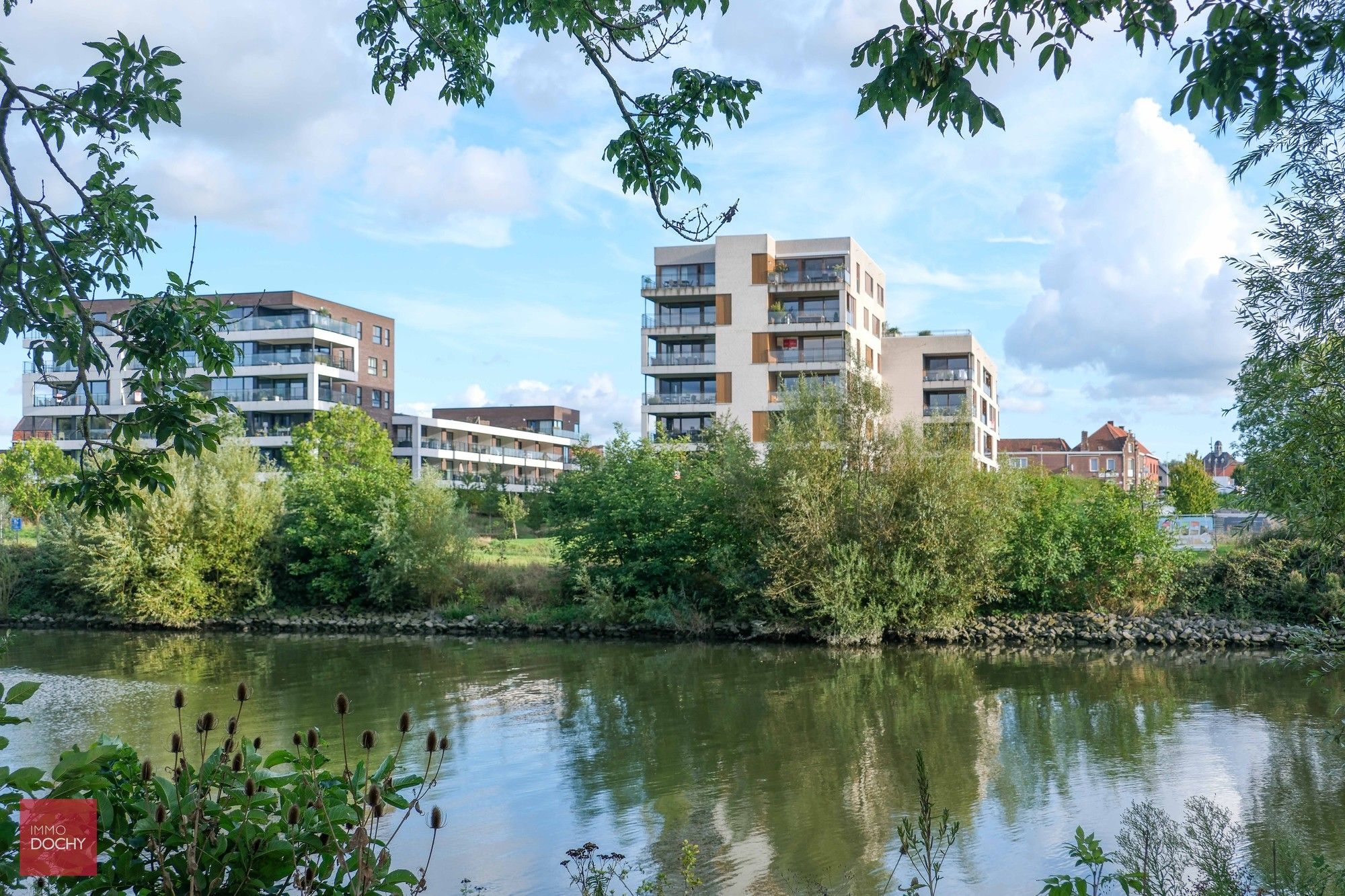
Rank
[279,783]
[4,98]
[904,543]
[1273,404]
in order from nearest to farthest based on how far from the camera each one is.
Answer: [279,783]
[4,98]
[1273,404]
[904,543]

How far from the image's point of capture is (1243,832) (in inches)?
403

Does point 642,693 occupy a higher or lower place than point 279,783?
lower

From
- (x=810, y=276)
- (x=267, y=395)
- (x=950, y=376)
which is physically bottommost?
(x=267, y=395)

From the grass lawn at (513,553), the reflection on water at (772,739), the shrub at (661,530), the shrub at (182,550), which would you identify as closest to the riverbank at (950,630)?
the shrub at (661,530)

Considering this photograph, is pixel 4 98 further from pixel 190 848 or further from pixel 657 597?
pixel 657 597

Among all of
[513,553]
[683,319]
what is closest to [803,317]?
[683,319]

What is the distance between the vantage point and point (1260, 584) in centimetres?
2831

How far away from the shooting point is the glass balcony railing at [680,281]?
54031 millimetres

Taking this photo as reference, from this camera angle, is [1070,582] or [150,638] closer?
[1070,582]

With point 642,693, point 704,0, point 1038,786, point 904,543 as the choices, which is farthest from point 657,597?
point 704,0

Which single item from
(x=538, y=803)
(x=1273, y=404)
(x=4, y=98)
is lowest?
(x=538, y=803)

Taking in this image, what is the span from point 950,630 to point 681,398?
2809 cm

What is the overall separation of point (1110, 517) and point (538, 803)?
21.7 metres

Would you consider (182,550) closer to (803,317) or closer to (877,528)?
(877,528)
